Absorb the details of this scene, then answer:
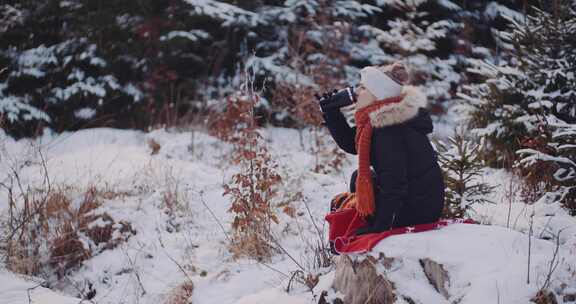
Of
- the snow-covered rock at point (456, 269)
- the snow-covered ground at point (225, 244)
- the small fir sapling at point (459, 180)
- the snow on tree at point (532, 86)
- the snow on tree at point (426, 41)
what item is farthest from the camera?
the snow on tree at point (426, 41)

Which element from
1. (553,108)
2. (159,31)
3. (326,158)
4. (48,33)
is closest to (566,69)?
(553,108)

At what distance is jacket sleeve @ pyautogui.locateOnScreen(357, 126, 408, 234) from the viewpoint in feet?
8.92

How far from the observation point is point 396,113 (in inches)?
108

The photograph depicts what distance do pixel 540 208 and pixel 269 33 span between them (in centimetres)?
719

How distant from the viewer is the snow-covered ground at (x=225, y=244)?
2500mm

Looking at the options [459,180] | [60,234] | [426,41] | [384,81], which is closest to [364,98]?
[384,81]

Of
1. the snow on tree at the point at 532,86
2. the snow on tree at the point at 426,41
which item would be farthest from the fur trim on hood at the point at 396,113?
the snow on tree at the point at 426,41

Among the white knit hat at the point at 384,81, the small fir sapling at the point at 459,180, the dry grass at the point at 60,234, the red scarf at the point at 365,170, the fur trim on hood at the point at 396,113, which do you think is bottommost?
the dry grass at the point at 60,234

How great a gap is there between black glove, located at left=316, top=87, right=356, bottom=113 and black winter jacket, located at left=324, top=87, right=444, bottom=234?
29 cm

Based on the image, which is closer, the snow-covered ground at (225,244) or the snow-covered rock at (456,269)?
the snow-covered rock at (456,269)

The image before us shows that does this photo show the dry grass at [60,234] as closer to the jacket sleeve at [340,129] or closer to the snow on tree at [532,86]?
the jacket sleeve at [340,129]

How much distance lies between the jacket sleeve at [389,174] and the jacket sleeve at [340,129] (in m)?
0.41

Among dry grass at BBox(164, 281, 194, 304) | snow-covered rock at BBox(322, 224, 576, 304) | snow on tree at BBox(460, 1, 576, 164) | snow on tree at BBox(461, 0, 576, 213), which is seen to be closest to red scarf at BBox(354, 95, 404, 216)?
snow-covered rock at BBox(322, 224, 576, 304)

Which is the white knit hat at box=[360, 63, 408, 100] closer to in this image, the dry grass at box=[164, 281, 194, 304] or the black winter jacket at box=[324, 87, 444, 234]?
the black winter jacket at box=[324, 87, 444, 234]
